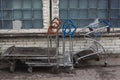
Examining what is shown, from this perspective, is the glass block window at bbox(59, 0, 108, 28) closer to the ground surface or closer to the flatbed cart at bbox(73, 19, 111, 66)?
the flatbed cart at bbox(73, 19, 111, 66)

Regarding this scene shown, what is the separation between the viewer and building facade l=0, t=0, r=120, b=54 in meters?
8.77

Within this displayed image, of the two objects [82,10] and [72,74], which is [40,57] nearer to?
[72,74]

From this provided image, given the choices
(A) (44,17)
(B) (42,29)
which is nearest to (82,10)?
(A) (44,17)

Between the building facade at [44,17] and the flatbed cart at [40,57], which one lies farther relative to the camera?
the building facade at [44,17]

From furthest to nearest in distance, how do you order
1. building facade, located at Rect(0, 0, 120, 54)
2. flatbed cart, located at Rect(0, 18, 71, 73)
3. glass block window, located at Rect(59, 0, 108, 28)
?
glass block window, located at Rect(59, 0, 108, 28), building facade, located at Rect(0, 0, 120, 54), flatbed cart, located at Rect(0, 18, 71, 73)

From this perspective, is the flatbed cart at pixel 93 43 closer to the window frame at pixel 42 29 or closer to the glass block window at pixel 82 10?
the glass block window at pixel 82 10

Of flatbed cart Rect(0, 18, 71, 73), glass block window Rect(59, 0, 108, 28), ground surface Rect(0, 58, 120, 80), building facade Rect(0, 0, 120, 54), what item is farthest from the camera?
glass block window Rect(59, 0, 108, 28)

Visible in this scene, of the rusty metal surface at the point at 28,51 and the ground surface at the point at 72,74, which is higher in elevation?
the rusty metal surface at the point at 28,51

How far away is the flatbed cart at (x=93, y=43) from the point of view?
8133 millimetres

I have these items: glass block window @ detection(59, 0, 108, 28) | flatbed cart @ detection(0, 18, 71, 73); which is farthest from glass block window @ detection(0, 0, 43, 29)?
flatbed cart @ detection(0, 18, 71, 73)

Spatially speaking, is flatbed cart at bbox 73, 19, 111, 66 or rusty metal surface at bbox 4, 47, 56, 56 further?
flatbed cart at bbox 73, 19, 111, 66

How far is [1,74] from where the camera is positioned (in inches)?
296

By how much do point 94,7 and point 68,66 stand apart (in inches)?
91.8

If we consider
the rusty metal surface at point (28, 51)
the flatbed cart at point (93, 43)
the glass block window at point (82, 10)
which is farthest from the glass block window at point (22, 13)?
the flatbed cart at point (93, 43)
